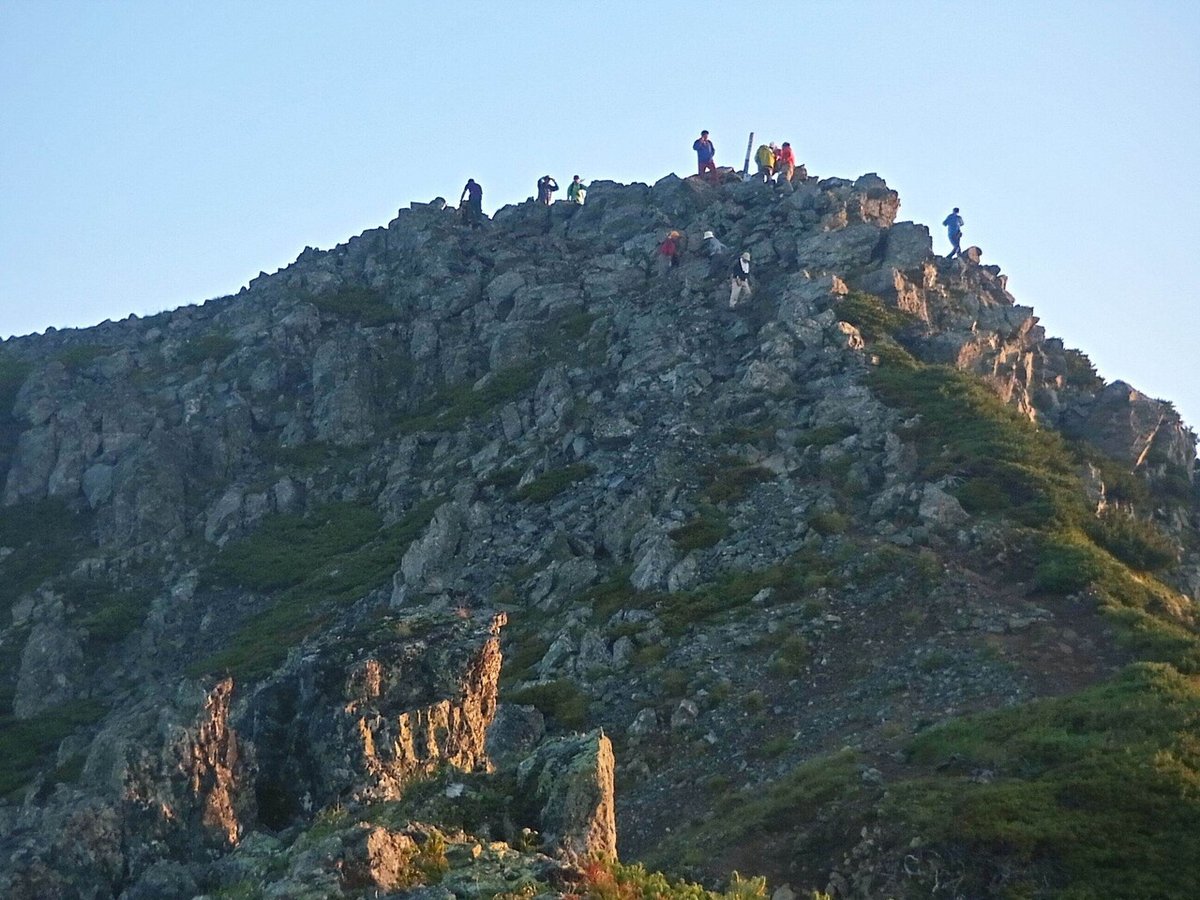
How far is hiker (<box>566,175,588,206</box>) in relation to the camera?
6555 cm

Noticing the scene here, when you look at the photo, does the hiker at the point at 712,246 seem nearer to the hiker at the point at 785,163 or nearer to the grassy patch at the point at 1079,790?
the hiker at the point at 785,163

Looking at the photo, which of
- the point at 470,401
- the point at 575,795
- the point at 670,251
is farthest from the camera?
the point at 670,251

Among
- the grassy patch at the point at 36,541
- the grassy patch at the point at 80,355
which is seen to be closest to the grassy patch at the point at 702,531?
the grassy patch at the point at 36,541

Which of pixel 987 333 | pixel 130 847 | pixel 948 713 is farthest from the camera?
pixel 987 333

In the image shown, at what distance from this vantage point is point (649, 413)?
42219 millimetres

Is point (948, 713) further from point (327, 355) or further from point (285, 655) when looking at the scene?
point (327, 355)

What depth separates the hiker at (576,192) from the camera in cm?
6555

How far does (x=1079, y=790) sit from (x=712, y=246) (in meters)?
36.3

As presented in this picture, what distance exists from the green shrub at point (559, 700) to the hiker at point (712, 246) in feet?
89.7

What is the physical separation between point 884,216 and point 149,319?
36.3 meters

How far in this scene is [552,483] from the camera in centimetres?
3972

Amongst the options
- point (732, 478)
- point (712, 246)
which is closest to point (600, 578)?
point (732, 478)

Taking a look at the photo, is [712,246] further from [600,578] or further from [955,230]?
[600,578]

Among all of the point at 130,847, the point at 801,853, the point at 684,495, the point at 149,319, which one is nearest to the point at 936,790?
the point at 801,853
